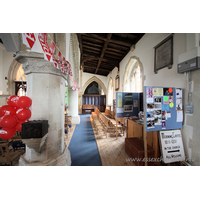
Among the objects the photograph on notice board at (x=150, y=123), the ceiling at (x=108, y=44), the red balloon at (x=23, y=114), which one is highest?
the ceiling at (x=108, y=44)

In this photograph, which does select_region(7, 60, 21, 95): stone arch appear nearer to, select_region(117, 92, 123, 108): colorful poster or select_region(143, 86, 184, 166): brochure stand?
select_region(117, 92, 123, 108): colorful poster

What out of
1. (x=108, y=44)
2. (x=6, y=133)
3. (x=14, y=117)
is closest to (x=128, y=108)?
(x=14, y=117)

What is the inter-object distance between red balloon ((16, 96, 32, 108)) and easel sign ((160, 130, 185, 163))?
102 inches

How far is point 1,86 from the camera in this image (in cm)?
421

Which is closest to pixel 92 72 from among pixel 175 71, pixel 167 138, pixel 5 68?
pixel 5 68

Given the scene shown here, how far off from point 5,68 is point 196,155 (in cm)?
732

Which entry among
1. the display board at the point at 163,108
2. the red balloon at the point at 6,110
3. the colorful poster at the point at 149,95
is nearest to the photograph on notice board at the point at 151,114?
the display board at the point at 163,108

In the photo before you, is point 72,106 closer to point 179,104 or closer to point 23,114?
point 23,114

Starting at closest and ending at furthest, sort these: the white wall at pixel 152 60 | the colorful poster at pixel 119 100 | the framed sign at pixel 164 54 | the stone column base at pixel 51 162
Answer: the stone column base at pixel 51 162
the white wall at pixel 152 60
the framed sign at pixel 164 54
the colorful poster at pixel 119 100

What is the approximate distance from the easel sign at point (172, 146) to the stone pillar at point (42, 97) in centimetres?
200

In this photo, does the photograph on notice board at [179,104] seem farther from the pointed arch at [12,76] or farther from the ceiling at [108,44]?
the pointed arch at [12,76]

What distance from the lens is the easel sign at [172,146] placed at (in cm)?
188

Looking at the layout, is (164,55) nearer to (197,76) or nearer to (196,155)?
(197,76)

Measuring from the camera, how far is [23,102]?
4.77 feet
